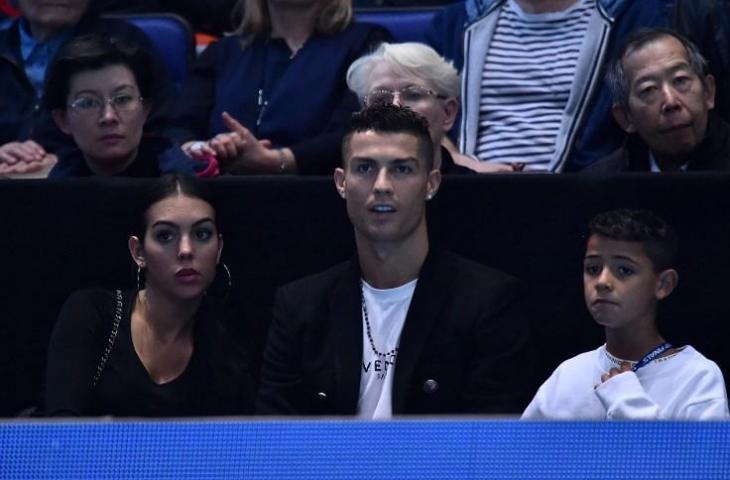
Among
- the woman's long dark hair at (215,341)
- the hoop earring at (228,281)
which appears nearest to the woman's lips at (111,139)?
the woman's long dark hair at (215,341)

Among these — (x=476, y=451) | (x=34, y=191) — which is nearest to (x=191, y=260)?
(x=34, y=191)

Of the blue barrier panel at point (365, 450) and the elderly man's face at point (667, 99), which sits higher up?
the elderly man's face at point (667, 99)

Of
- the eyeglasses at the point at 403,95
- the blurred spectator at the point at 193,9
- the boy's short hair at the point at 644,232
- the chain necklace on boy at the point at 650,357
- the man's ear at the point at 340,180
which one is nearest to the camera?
the chain necklace on boy at the point at 650,357

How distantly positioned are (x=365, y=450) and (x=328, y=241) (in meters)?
1.29

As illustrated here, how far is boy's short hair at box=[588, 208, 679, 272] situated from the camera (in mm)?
3254

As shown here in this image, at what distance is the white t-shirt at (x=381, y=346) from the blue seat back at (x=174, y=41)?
1.47 m

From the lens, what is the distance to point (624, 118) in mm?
3820

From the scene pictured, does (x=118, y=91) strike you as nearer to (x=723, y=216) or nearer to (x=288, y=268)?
(x=288, y=268)

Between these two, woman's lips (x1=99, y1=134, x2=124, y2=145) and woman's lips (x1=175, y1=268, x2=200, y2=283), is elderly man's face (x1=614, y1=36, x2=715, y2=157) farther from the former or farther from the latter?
woman's lips (x1=99, y1=134, x2=124, y2=145)

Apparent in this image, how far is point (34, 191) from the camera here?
12.1 ft

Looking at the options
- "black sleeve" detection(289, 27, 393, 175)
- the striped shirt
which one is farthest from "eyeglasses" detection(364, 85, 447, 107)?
the striped shirt

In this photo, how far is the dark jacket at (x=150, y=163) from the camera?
3945mm

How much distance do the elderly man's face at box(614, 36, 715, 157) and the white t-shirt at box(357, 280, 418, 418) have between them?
0.76 m

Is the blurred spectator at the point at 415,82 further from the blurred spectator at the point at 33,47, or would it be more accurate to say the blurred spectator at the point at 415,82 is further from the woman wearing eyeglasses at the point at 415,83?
the blurred spectator at the point at 33,47
